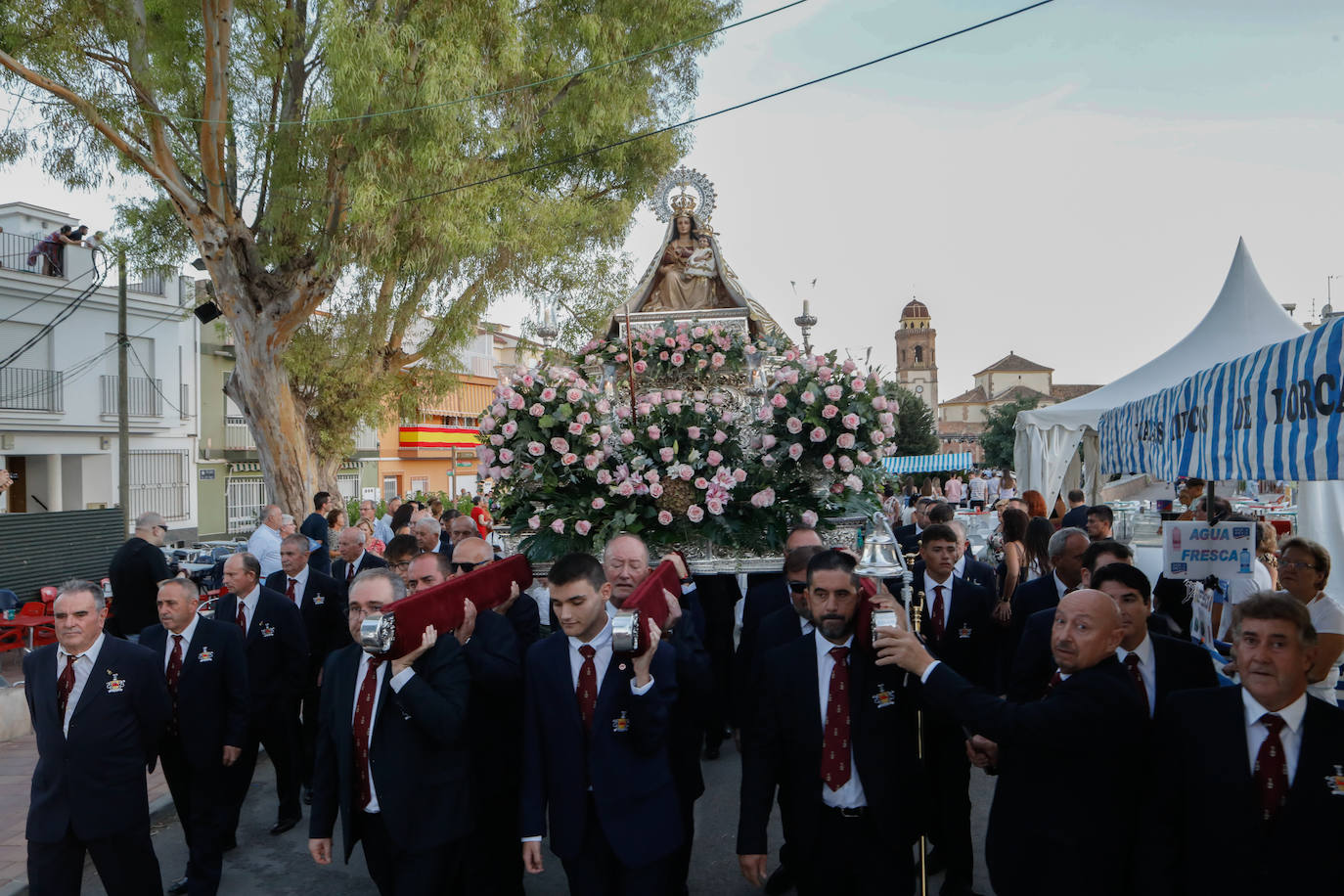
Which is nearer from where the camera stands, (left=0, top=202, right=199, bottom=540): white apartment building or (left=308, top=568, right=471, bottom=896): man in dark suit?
(left=308, top=568, right=471, bottom=896): man in dark suit

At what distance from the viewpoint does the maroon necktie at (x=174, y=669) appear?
Result: 511 centimetres

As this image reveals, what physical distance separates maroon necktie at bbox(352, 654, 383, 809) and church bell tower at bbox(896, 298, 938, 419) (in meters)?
99.2

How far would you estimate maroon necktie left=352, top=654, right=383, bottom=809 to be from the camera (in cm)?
Answer: 407

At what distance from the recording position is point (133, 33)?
1382 cm

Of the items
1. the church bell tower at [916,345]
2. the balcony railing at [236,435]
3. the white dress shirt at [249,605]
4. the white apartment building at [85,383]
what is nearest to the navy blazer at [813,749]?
the white dress shirt at [249,605]

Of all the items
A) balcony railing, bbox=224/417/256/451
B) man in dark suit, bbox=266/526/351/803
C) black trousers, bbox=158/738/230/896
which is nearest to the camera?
black trousers, bbox=158/738/230/896

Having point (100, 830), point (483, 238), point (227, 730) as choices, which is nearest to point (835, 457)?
point (227, 730)

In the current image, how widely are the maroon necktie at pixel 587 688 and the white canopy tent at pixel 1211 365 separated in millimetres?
6011

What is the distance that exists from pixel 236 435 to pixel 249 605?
28674mm

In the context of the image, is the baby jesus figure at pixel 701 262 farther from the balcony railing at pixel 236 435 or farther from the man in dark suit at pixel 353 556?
the balcony railing at pixel 236 435

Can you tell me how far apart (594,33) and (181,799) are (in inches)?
534

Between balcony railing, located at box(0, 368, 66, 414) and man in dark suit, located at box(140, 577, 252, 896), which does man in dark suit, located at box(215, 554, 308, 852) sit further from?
balcony railing, located at box(0, 368, 66, 414)

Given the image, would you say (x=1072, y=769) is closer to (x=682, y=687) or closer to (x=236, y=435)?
(x=682, y=687)

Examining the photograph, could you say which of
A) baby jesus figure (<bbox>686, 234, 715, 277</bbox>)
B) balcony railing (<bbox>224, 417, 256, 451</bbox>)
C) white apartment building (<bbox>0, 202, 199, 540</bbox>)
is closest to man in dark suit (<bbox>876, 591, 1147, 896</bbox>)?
baby jesus figure (<bbox>686, 234, 715, 277</bbox>)
